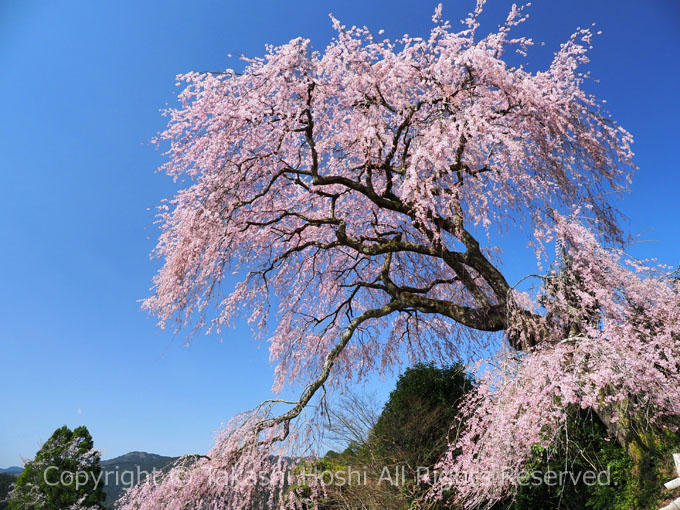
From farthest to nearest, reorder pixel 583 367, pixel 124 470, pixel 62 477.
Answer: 1. pixel 62 477
2. pixel 124 470
3. pixel 583 367

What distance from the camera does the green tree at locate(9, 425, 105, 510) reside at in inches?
468

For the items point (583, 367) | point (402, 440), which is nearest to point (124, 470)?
point (402, 440)

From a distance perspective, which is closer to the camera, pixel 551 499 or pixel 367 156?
pixel 551 499

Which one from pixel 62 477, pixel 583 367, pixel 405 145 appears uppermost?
pixel 405 145

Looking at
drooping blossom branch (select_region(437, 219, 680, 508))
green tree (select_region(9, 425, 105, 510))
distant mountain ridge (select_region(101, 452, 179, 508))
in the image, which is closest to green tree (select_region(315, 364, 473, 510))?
drooping blossom branch (select_region(437, 219, 680, 508))

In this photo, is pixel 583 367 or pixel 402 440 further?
pixel 402 440

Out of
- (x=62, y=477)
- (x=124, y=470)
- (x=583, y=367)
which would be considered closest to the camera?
(x=583, y=367)

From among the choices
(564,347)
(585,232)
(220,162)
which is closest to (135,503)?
(220,162)

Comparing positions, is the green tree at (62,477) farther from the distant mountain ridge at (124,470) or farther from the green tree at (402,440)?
the green tree at (402,440)

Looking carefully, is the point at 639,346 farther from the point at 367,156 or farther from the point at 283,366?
the point at 283,366

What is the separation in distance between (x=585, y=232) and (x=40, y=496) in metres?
14.5

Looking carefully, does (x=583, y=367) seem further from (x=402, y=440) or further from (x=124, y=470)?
(x=124, y=470)

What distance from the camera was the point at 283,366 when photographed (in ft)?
29.1

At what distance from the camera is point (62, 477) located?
12656 mm
